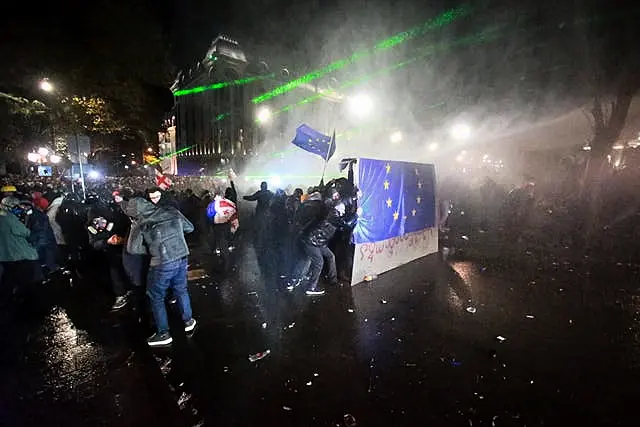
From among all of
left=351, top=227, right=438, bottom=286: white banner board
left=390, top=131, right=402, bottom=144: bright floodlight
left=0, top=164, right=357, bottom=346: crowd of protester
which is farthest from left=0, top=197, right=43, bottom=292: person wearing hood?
left=390, top=131, right=402, bottom=144: bright floodlight

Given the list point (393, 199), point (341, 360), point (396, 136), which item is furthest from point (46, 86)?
point (396, 136)

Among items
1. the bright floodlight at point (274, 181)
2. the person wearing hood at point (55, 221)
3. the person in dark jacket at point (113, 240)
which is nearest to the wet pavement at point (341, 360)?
the person in dark jacket at point (113, 240)

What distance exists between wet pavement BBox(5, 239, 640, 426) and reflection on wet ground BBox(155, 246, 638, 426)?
2 centimetres

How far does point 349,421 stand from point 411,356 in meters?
1.35

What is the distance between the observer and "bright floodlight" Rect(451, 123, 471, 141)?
2716cm

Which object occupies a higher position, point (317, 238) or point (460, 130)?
point (460, 130)

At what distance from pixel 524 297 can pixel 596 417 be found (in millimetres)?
3115

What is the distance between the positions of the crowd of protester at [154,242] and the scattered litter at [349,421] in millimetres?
2476

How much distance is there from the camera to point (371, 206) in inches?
260

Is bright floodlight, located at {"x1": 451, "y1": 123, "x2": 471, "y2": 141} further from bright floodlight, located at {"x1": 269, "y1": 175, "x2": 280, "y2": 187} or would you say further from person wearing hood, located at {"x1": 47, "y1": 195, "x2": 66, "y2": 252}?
person wearing hood, located at {"x1": 47, "y1": 195, "x2": 66, "y2": 252}

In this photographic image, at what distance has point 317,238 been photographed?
6.07 meters

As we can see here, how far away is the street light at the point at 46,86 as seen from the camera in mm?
15933

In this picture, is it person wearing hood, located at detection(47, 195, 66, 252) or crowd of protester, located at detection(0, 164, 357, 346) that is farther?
person wearing hood, located at detection(47, 195, 66, 252)

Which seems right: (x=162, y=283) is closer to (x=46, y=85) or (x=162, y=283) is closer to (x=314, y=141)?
(x=314, y=141)
